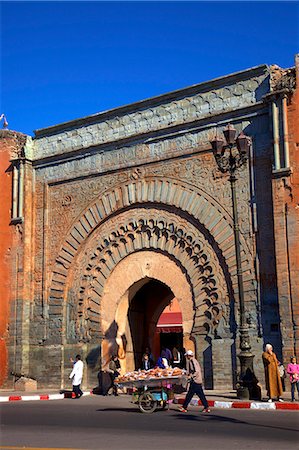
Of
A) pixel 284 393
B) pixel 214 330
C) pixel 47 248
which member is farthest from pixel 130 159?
pixel 284 393

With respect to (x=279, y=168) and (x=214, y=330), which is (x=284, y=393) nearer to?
(x=214, y=330)

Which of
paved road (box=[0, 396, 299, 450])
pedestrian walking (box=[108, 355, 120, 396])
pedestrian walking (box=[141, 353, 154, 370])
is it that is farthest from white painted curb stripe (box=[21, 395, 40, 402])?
paved road (box=[0, 396, 299, 450])

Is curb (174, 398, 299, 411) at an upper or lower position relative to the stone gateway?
lower

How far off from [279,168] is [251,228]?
1445mm

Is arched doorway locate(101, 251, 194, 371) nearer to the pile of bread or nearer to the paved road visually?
the pile of bread

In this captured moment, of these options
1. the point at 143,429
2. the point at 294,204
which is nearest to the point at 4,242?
the point at 294,204

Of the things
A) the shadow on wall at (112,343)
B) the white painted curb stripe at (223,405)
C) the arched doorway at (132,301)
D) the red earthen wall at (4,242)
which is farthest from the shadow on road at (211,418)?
the red earthen wall at (4,242)

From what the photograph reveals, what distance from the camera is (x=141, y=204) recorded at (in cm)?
1567

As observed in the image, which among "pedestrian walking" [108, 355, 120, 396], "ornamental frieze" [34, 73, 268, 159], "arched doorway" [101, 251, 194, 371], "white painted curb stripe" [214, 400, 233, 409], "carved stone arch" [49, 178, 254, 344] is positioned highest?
"ornamental frieze" [34, 73, 268, 159]

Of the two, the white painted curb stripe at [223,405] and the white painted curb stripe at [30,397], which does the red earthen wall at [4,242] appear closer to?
the white painted curb stripe at [30,397]

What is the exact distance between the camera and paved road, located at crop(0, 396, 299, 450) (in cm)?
641

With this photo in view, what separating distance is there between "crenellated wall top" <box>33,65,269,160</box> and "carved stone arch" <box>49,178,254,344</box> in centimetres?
143

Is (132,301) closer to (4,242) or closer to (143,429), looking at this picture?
(4,242)

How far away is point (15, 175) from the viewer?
17.9 metres
